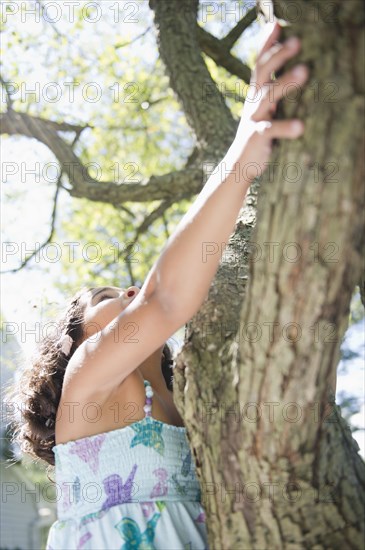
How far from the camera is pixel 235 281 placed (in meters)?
1.94

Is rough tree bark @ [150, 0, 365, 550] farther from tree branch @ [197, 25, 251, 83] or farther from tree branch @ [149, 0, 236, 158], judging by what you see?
tree branch @ [197, 25, 251, 83]

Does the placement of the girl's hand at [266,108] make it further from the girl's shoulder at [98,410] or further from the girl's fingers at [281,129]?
the girl's shoulder at [98,410]

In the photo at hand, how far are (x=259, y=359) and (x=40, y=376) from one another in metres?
1.12

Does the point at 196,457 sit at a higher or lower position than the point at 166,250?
lower

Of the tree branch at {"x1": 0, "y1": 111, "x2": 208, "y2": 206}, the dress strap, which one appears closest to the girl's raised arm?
the dress strap

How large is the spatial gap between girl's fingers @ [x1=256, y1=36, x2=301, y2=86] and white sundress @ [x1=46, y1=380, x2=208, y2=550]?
1108 mm

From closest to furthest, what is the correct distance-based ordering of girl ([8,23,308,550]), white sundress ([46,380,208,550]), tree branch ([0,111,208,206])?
1. girl ([8,23,308,550])
2. white sundress ([46,380,208,550])
3. tree branch ([0,111,208,206])

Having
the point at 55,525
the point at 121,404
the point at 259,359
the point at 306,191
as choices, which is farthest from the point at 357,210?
the point at 55,525

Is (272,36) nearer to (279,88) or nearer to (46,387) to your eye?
(279,88)

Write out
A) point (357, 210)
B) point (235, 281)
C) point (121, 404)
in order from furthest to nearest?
point (121, 404), point (235, 281), point (357, 210)

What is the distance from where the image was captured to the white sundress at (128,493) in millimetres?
1964

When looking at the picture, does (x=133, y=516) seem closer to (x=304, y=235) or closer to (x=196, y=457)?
(x=196, y=457)

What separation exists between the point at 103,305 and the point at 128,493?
61 centimetres

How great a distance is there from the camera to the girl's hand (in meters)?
1.28
